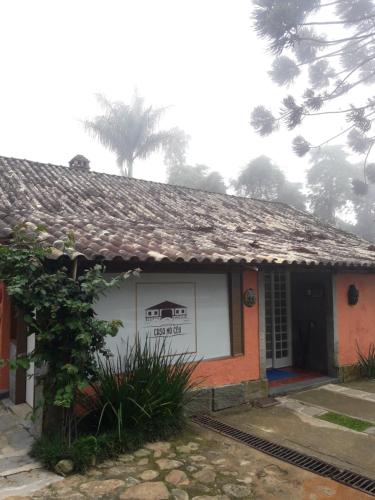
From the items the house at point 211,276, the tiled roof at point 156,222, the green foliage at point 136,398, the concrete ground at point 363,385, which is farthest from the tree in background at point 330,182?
the green foliage at point 136,398

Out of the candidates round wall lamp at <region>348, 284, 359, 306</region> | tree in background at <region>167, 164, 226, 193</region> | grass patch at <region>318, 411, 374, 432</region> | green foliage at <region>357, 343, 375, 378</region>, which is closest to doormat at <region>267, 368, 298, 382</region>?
green foliage at <region>357, 343, 375, 378</region>

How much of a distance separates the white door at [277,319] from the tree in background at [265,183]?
21.1m

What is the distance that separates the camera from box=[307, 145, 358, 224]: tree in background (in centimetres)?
3316

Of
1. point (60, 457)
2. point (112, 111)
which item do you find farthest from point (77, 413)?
point (112, 111)

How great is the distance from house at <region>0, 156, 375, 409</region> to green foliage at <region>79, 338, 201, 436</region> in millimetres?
706

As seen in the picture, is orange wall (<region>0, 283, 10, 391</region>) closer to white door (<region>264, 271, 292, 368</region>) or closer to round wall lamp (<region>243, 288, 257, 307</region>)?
round wall lamp (<region>243, 288, 257, 307</region>)

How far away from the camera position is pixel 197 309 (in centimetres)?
675

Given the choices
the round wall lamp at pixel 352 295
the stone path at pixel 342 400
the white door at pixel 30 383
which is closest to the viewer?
the white door at pixel 30 383

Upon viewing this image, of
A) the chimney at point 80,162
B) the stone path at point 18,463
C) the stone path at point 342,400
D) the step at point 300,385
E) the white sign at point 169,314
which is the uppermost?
the chimney at point 80,162

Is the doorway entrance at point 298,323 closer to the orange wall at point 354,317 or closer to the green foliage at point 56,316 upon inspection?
the orange wall at point 354,317

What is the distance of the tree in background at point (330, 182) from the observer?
33.2 m

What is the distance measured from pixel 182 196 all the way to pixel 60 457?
28.1 ft

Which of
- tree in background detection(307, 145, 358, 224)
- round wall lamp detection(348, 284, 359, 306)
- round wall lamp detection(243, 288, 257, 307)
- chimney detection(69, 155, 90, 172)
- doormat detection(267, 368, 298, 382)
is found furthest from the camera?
tree in background detection(307, 145, 358, 224)

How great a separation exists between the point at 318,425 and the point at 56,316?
3.98 metres
